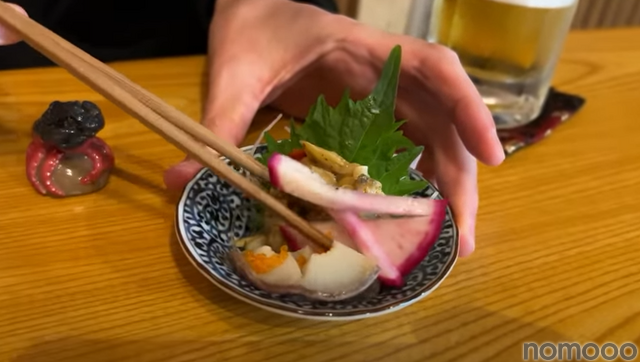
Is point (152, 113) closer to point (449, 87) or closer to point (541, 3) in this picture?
point (449, 87)

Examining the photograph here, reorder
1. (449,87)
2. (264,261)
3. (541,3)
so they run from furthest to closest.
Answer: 1. (541,3)
2. (449,87)
3. (264,261)

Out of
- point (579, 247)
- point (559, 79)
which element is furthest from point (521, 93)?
point (579, 247)

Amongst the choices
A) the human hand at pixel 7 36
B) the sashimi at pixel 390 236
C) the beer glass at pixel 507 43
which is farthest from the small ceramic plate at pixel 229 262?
the beer glass at pixel 507 43

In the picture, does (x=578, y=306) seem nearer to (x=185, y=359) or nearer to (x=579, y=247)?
(x=579, y=247)

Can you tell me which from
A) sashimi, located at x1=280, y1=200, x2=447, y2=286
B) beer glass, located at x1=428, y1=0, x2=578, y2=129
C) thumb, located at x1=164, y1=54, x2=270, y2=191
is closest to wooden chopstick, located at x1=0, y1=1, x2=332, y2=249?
sashimi, located at x1=280, y1=200, x2=447, y2=286

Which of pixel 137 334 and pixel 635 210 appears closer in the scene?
pixel 137 334

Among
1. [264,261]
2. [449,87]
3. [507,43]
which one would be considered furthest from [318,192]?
[507,43]
